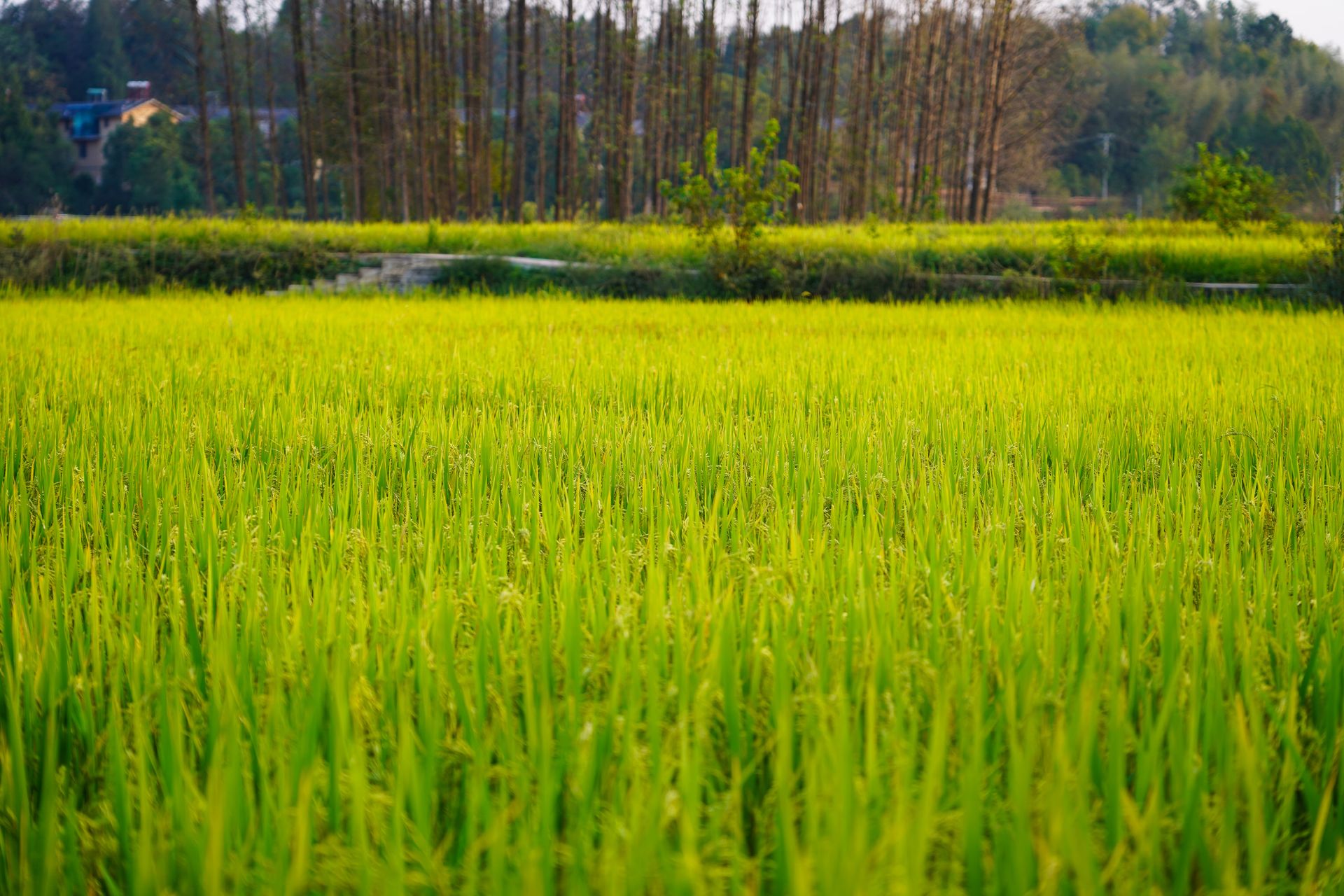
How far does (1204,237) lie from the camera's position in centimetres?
1122

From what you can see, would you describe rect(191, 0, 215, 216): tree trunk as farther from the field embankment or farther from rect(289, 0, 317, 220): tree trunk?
the field embankment

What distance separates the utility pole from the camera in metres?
53.3

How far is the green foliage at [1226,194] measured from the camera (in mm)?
12828

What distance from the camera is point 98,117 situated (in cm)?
4375

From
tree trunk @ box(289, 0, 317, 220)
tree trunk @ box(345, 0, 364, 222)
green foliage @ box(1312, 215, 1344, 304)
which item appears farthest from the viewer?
tree trunk @ box(345, 0, 364, 222)

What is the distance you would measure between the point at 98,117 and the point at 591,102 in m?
25.5

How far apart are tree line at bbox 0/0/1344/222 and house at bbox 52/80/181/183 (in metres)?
1.38

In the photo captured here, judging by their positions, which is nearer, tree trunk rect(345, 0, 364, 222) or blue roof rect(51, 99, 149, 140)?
tree trunk rect(345, 0, 364, 222)

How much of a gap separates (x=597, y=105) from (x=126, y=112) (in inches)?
1165

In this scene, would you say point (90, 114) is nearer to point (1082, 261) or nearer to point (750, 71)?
point (750, 71)

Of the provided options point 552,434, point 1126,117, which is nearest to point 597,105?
point 552,434

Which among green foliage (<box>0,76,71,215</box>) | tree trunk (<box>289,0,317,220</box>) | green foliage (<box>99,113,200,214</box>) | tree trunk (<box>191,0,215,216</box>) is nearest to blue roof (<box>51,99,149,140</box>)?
green foliage (<box>99,113,200,214</box>)

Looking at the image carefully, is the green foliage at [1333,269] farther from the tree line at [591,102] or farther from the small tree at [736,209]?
the small tree at [736,209]

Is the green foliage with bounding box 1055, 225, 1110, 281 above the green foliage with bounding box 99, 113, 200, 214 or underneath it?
underneath
